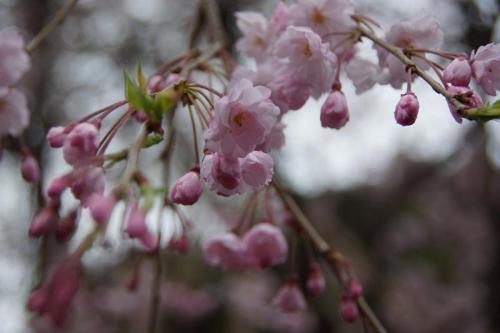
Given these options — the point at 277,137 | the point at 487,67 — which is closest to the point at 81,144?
the point at 277,137

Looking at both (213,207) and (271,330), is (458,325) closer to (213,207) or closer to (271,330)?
(271,330)

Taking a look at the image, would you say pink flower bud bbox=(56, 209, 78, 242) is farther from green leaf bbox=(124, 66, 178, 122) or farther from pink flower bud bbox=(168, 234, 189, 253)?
pink flower bud bbox=(168, 234, 189, 253)

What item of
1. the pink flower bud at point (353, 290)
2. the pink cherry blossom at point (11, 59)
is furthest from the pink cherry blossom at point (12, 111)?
the pink flower bud at point (353, 290)

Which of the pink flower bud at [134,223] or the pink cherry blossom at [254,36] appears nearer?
the pink flower bud at [134,223]

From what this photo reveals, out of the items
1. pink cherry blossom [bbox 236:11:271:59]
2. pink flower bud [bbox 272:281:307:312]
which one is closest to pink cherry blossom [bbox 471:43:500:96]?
pink cherry blossom [bbox 236:11:271:59]

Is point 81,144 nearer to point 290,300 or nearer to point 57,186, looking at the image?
point 57,186

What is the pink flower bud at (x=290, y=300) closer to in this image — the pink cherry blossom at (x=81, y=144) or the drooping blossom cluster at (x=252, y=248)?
the drooping blossom cluster at (x=252, y=248)
